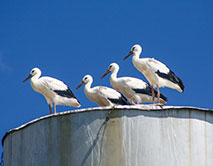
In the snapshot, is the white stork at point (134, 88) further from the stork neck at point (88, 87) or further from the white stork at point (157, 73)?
the stork neck at point (88, 87)

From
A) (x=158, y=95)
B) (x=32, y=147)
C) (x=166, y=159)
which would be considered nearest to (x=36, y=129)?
(x=32, y=147)

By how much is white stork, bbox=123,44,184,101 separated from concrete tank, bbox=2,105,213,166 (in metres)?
5.62

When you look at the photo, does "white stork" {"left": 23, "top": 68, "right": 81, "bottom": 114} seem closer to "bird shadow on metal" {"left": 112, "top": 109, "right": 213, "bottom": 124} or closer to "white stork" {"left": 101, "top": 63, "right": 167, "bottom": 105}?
"white stork" {"left": 101, "top": 63, "right": 167, "bottom": 105}

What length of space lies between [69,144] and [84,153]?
39cm

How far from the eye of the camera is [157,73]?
1861 cm

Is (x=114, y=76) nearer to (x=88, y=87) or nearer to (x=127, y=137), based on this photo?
(x=88, y=87)

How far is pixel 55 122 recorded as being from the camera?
13180 millimetres

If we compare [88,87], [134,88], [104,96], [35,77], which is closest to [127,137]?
[104,96]

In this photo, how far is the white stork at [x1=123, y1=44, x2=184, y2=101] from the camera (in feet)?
61.1

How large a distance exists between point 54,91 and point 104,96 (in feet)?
6.08

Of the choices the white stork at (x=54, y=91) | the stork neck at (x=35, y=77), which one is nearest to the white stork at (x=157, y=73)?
the white stork at (x=54, y=91)

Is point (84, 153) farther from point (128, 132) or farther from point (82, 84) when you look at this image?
point (82, 84)

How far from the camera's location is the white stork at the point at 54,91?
19.8 m

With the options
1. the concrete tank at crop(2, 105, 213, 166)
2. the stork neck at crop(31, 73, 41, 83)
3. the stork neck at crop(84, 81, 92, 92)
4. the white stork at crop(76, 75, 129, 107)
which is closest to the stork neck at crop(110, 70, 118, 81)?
the white stork at crop(76, 75, 129, 107)
